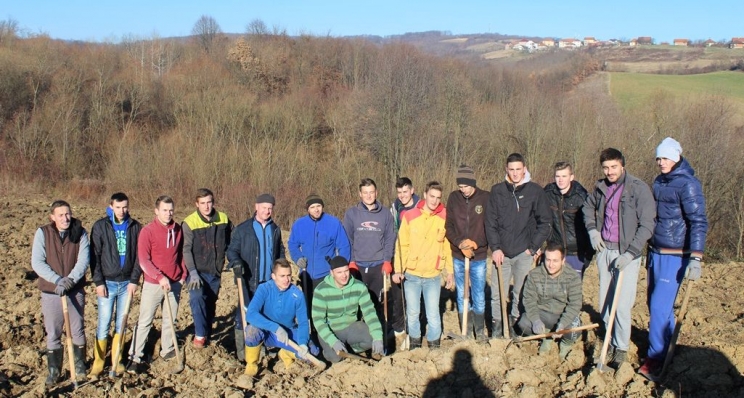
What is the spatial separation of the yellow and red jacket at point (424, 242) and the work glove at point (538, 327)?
109 cm

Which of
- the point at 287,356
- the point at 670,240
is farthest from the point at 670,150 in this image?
the point at 287,356

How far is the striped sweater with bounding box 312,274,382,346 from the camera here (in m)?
5.98

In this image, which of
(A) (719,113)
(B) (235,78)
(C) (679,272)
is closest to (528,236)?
(C) (679,272)

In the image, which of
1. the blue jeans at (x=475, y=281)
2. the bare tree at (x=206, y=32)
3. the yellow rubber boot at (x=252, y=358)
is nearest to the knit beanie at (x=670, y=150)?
the blue jeans at (x=475, y=281)

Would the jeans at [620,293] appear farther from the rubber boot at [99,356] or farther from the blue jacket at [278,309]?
the rubber boot at [99,356]

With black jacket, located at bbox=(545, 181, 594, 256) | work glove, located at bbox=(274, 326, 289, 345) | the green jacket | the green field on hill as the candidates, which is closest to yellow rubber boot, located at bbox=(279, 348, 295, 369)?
work glove, located at bbox=(274, 326, 289, 345)

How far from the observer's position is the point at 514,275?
252 inches

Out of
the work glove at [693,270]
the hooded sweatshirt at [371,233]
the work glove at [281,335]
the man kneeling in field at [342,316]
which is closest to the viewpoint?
the work glove at [693,270]

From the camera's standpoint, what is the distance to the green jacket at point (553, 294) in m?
5.96

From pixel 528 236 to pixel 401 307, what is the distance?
5.48 ft

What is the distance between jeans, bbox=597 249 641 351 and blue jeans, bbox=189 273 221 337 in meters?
4.01

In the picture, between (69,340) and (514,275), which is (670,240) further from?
(69,340)

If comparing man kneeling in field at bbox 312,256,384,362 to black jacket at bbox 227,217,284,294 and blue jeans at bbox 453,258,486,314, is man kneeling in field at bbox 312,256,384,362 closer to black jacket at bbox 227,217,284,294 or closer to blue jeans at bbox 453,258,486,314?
black jacket at bbox 227,217,284,294

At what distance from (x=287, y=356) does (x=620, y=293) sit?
3367 millimetres
